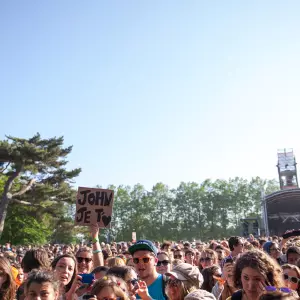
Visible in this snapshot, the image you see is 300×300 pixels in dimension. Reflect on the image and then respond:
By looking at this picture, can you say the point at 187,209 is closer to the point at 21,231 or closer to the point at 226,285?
the point at 21,231

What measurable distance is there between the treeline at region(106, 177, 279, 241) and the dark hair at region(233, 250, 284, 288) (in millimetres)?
69783

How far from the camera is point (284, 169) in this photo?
46.6m

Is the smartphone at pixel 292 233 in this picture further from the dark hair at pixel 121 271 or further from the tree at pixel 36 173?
the tree at pixel 36 173

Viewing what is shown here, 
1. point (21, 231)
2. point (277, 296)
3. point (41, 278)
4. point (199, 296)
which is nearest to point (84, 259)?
point (41, 278)

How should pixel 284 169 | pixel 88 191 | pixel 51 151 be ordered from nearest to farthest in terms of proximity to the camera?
pixel 88 191, pixel 51 151, pixel 284 169

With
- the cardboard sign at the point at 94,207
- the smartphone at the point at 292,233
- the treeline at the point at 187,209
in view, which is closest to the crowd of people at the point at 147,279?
the cardboard sign at the point at 94,207

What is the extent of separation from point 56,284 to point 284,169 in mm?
46286

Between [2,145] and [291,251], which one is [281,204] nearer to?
[2,145]

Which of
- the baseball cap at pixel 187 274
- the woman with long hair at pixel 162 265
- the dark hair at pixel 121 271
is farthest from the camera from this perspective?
the woman with long hair at pixel 162 265

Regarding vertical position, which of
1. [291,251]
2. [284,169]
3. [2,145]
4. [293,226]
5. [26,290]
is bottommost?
[26,290]

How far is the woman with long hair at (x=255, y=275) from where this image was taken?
3.24m

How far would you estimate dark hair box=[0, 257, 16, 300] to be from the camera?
3477 millimetres

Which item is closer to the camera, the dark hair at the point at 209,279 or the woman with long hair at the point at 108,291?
the woman with long hair at the point at 108,291

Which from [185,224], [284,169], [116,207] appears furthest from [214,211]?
[284,169]
